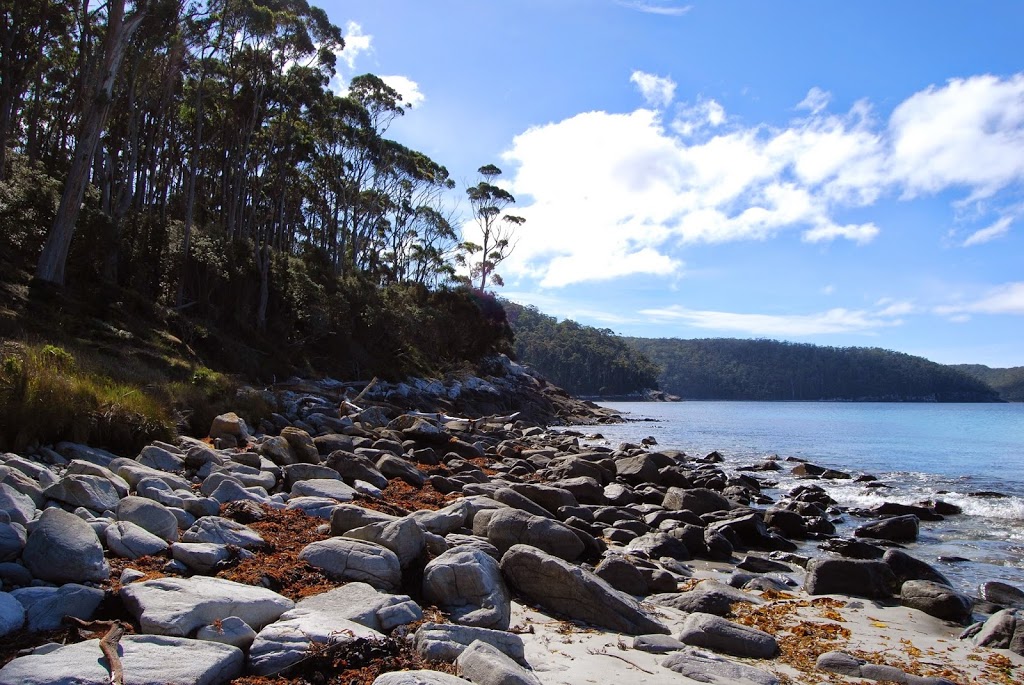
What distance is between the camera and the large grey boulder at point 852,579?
849 cm

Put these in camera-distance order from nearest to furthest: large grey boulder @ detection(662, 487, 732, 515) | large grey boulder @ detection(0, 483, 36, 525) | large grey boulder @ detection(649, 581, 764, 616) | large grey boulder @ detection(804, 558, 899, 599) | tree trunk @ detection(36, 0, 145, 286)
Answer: large grey boulder @ detection(0, 483, 36, 525)
large grey boulder @ detection(649, 581, 764, 616)
large grey boulder @ detection(804, 558, 899, 599)
large grey boulder @ detection(662, 487, 732, 515)
tree trunk @ detection(36, 0, 145, 286)

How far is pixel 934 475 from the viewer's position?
22.4 m

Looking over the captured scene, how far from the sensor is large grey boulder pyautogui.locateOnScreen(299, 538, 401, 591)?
220 inches

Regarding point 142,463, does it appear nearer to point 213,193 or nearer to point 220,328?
point 220,328

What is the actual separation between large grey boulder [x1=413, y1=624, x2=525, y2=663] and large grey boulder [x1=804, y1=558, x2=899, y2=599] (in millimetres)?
5417

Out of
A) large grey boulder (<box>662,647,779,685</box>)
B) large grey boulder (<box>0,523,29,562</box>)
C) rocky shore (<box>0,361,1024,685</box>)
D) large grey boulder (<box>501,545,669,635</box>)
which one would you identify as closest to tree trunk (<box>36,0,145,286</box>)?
rocky shore (<box>0,361,1024,685</box>)

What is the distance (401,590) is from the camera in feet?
18.5

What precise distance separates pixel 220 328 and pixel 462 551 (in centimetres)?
2711

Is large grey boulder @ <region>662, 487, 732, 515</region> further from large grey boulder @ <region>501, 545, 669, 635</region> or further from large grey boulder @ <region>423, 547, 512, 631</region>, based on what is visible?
large grey boulder @ <region>423, 547, 512, 631</region>

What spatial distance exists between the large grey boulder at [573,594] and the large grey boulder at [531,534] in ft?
4.02

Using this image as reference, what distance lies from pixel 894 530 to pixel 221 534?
11.6 metres

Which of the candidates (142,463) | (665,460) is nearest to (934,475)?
(665,460)

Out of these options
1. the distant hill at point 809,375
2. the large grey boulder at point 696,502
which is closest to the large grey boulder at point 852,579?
the large grey boulder at point 696,502

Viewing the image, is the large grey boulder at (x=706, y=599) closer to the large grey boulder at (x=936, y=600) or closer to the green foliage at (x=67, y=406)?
the large grey boulder at (x=936, y=600)
